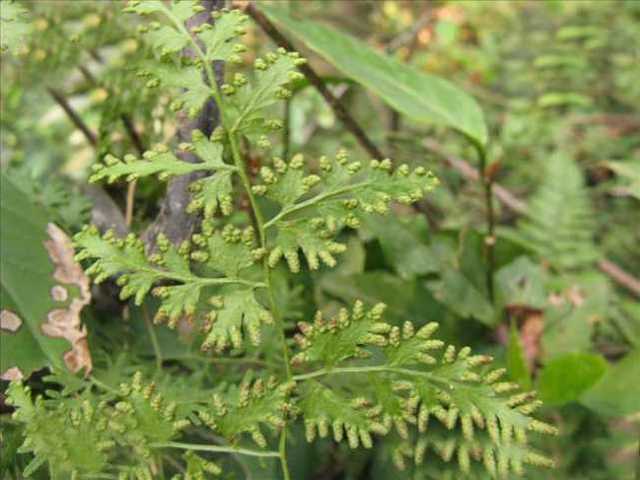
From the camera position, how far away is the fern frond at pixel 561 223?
1433 millimetres

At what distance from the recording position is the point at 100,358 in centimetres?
79

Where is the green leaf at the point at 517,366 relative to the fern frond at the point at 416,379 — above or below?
below

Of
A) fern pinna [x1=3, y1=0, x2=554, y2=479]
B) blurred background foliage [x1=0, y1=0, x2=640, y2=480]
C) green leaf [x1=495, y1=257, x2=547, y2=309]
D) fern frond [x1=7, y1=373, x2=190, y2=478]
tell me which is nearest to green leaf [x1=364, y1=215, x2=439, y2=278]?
blurred background foliage [x1=0, y1=0, x2=640, y2=480]

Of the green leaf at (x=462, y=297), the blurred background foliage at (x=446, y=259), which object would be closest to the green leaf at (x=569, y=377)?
the blurred background foliage at (x=446, y=259)

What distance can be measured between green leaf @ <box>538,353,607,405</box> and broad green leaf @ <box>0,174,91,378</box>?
0.49 m

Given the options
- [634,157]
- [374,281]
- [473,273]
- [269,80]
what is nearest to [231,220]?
[374,281]

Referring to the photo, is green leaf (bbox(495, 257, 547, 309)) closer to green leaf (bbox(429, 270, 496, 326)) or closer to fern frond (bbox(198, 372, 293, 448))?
green leaf (bbox(429, 270, 496, 326))

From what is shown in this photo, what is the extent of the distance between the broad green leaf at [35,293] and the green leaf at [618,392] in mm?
548

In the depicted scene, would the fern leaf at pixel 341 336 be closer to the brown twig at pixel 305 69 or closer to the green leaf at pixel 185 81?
the green leaf at pixel 185 81

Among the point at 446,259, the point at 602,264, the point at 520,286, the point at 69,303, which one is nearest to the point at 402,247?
the point at 446,259

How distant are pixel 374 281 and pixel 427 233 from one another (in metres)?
0.13

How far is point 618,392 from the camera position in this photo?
89 centimetres

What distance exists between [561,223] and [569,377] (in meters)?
0.64

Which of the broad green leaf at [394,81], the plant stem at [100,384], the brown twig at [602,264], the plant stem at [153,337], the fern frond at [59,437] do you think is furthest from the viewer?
the brown twig at [602,264]
